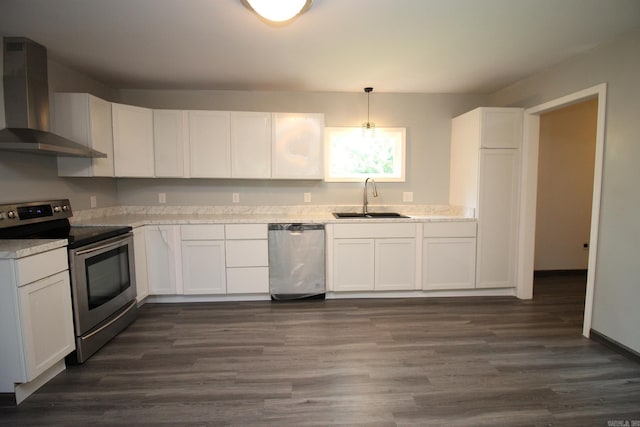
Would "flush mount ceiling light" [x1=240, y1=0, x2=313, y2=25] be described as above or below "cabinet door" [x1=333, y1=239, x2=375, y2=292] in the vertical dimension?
above

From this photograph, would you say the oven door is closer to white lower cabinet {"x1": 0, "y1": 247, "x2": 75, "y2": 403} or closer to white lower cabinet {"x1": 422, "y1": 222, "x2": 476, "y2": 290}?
white lower cabinet {"x1": 0, "y1": 247, "x2": 75, "y2": 403}

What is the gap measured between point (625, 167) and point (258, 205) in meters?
3.35

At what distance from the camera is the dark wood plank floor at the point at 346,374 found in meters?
1.61

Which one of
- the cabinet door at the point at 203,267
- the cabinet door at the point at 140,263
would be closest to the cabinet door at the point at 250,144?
the cabinet door at the point at 203,267

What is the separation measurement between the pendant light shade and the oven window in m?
2.06

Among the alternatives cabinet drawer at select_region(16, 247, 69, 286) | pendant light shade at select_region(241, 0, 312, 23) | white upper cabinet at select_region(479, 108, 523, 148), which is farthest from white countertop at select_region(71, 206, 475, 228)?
pendant light shade at select_region(241, 0, 312, 23)

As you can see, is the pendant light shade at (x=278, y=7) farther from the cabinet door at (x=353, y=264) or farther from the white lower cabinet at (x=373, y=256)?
the cabinet door at (x=353, y=264)

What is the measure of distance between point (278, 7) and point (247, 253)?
87.7 inches

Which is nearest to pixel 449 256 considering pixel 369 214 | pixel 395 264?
pixel 395 264

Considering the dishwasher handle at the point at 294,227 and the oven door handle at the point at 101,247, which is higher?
the dishwasher handle at the point at 294,227

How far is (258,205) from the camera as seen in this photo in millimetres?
3625

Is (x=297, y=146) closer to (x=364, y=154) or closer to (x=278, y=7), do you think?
(x=364, y=154)

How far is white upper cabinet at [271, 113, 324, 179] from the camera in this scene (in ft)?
10.8

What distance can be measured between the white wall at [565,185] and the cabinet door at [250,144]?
3.59m
